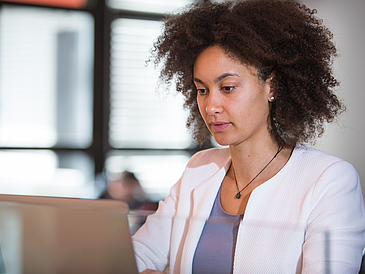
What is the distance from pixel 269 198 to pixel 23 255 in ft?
2.24

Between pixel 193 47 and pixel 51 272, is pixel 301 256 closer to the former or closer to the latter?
pixel 51 272

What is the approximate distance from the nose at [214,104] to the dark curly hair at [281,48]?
139mm

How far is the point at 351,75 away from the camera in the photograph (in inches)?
105

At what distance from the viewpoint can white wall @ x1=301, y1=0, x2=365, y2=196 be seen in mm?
2586

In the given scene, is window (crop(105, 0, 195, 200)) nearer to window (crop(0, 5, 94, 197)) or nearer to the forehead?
window (crop(0, 5, 94, 197))

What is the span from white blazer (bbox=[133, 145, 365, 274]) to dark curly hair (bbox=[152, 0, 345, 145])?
14cm

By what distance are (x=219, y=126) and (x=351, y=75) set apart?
6.38 ft

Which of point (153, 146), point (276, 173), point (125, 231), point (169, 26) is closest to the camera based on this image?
point (125, 231)

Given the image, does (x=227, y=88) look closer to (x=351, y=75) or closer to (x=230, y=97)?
(x=230, y=97)

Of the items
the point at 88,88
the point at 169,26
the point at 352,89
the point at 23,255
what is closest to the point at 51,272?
the point at 23,255

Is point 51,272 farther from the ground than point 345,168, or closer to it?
closer to it

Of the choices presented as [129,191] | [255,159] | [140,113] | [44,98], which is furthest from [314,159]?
[44,98]

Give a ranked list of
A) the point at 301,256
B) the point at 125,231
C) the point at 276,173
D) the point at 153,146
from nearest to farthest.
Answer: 1. the point at 125,231
2. the point at 301,256
3. the point at 276,173
4. the point at 153,146

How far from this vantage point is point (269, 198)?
105 cm
